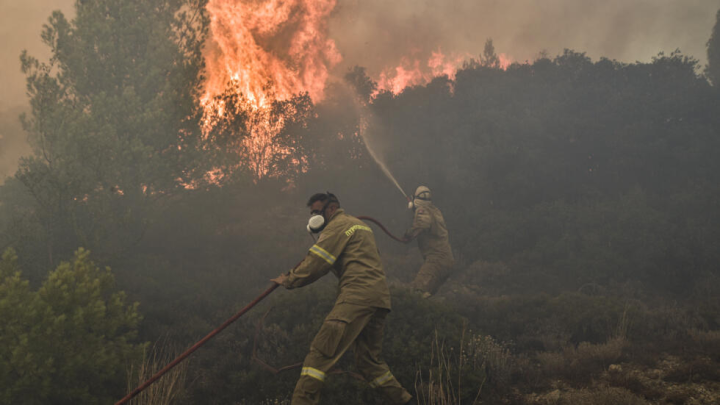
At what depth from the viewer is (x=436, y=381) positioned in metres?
5.64

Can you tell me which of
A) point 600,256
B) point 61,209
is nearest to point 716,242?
point 600,256

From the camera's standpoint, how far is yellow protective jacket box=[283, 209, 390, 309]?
15.0 ft

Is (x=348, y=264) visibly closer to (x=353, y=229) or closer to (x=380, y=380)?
(x=353, y=229)

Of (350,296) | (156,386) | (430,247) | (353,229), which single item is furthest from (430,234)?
(156,386)

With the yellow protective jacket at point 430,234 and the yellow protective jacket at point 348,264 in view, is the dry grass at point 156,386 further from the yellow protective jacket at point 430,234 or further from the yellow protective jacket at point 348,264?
the yellow protective jacket at point 430,234

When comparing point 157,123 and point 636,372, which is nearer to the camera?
point 636,372

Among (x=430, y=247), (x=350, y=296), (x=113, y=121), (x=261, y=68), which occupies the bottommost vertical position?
(x=350, y=296)

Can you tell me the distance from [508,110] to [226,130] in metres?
13.6

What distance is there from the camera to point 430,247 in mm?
9906

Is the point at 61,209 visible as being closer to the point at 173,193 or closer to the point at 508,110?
the point at 173,193

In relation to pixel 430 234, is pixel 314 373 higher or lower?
lower

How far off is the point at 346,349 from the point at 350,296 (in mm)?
553

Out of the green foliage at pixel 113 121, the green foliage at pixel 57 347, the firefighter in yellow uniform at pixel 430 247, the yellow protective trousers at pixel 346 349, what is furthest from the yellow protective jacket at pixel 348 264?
the green foliage at pixel 113 121

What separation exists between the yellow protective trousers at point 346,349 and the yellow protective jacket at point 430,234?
192 inches
